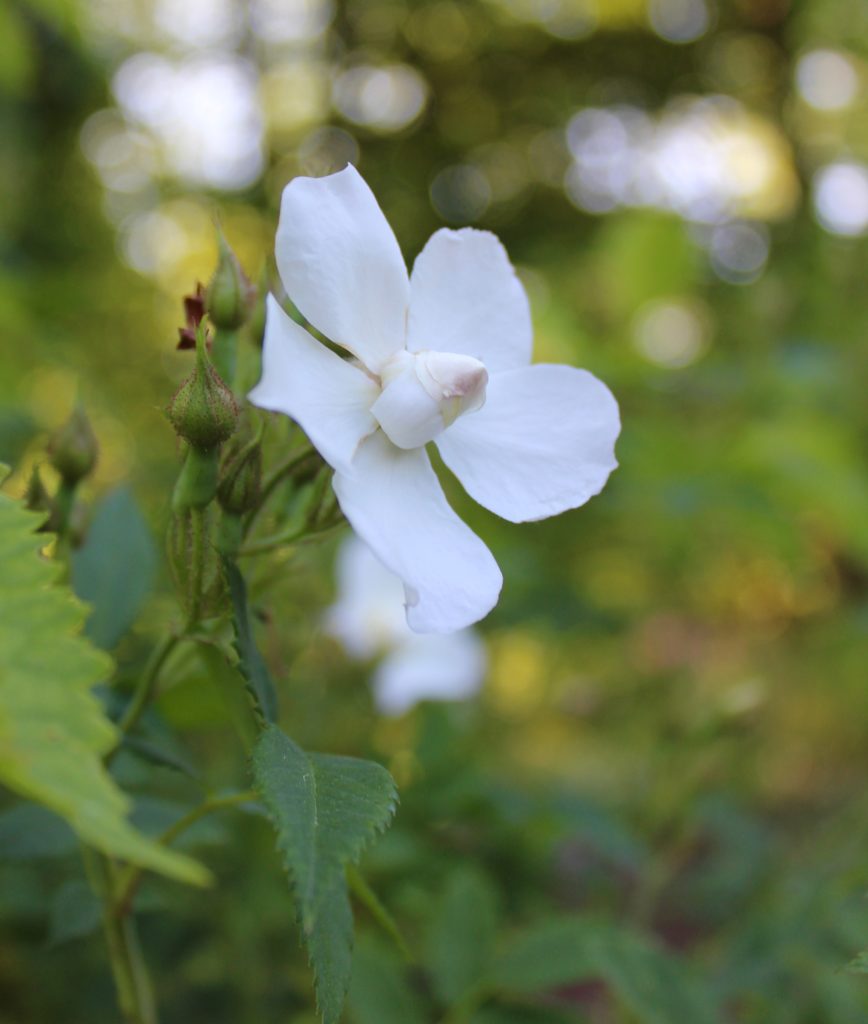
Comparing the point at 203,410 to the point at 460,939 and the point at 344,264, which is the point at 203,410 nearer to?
the point at 344,264

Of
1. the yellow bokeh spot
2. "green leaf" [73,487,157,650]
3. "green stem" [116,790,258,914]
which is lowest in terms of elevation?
the yellow bokeh spot

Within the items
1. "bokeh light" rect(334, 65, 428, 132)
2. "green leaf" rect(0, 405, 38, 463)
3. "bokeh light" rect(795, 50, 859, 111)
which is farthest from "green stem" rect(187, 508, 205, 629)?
"bokeh light" rect(334, 65, 428, 132)

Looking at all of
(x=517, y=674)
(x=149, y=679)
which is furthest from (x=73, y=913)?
(x=517, y=674)

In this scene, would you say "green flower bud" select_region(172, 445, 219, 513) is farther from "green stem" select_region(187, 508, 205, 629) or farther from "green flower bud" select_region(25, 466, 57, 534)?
"green flower bud" select_region(25, 466, 57, 534)

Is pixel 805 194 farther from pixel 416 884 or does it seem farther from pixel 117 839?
pixel 117 839

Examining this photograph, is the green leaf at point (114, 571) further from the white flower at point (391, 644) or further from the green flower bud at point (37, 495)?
the white flower at point (391, 644)

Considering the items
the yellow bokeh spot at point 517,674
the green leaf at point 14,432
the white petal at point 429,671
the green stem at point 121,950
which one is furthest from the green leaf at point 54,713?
the yellow bokeh spot at point 517,674

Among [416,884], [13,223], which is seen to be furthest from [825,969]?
[13,223]
